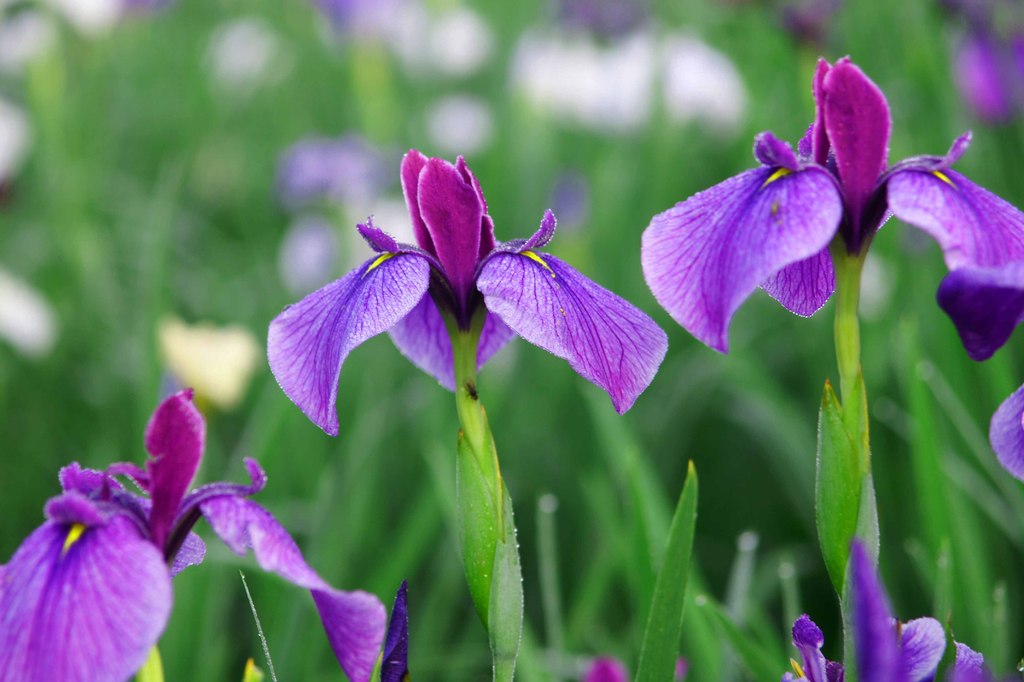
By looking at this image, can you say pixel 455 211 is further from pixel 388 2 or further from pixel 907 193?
pixel 388 2

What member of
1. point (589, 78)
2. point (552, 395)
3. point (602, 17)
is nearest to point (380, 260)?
point (552, 395)

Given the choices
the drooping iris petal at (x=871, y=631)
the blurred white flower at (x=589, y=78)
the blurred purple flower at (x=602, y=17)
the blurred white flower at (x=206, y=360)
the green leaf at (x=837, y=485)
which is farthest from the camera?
the blurred purple flower at (x=602, y=17)

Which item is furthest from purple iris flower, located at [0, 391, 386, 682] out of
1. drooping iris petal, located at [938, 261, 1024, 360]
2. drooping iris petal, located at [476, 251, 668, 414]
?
drooping iris petal, located at [938, 261, 1024, 360]

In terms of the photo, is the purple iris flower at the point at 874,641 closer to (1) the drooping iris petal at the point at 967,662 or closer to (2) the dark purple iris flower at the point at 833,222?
(1) the drooping iris petal at the point at 967,662

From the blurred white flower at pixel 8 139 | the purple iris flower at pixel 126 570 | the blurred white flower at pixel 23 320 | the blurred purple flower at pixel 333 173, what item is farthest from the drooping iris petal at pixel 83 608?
the blurred white flower at pixel 8 139

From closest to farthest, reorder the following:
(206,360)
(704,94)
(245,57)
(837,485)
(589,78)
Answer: (837,485) → (206,360) → (704,94) → (589,78) → (245,57)

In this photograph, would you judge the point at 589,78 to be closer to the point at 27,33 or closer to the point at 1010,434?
the point at 27,33
